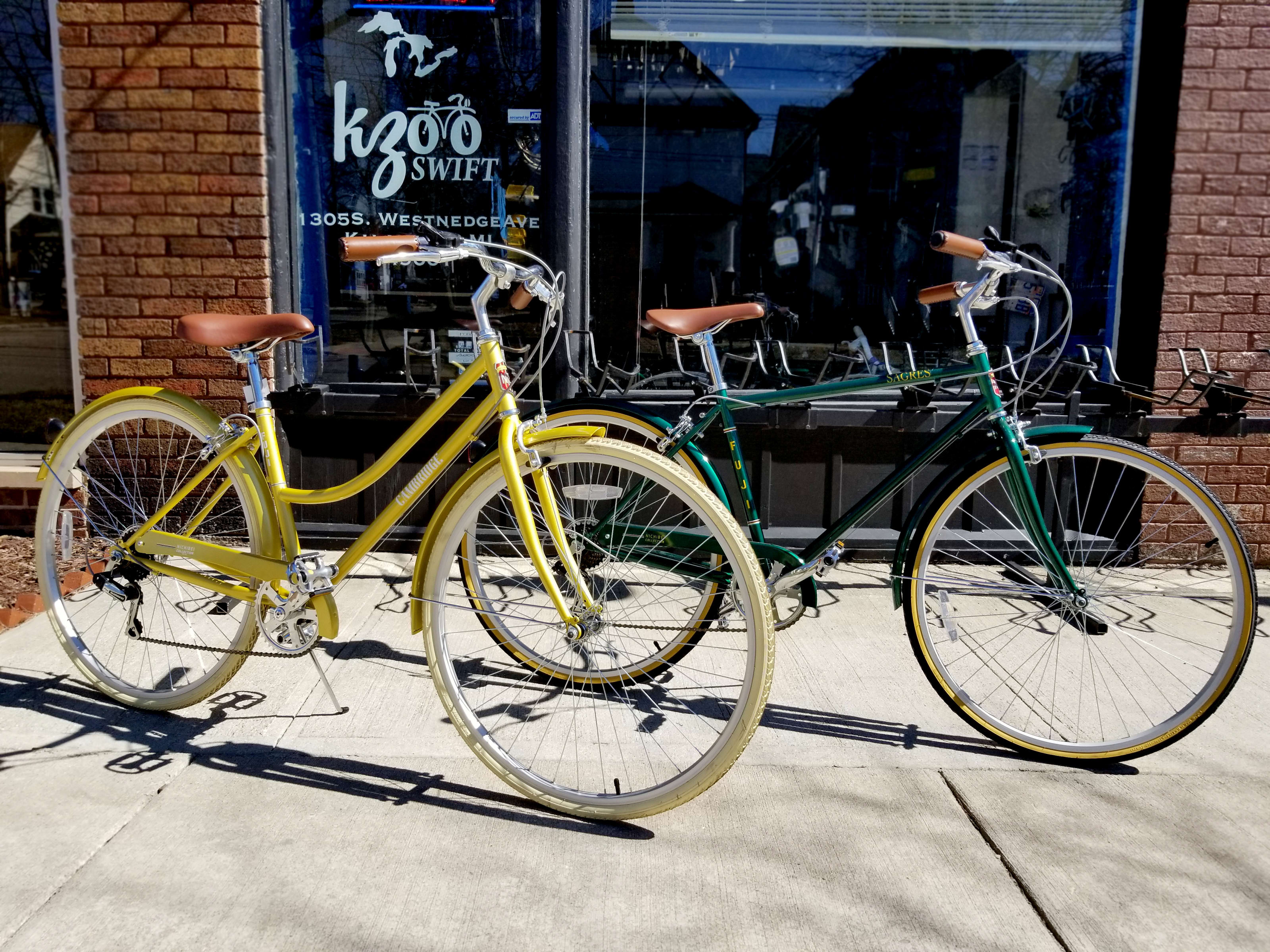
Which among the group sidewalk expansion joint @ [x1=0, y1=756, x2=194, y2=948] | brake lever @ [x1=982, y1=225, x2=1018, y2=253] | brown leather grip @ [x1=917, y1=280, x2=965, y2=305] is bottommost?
sidewalk expansion joint @ [x1=0, y1=756, x2=194, y2=948]

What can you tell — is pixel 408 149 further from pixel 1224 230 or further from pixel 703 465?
pixel 1224 230

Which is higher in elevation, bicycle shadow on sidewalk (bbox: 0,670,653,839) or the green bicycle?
the green bicycle

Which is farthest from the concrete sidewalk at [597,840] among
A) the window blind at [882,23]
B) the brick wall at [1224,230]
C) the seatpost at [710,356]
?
the window blind at [882,23]

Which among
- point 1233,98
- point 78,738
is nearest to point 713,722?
point 78,738

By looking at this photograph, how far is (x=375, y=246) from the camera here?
8.50 ft

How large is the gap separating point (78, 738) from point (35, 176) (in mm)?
3362

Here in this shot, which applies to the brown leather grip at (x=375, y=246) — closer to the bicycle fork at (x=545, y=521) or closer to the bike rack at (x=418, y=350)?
the bicycle fork at (x=545, y=521)

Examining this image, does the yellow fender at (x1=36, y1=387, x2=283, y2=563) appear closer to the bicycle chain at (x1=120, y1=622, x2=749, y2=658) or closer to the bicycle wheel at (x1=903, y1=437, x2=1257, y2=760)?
the bicycle chain at (x1=120, y1=622, x2=749, y2=658)

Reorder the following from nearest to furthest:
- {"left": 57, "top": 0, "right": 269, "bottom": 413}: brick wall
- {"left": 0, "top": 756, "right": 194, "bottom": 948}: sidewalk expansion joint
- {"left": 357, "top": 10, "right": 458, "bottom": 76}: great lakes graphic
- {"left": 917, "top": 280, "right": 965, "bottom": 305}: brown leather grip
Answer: {"left": 0, "top": 756, "right": 194, "bottom": 948}: sidewalk expansion joint, {"left": 917, "top": 280, "right": 965, "bottom": 305}: brown leather grip, {"left": 57, "top": 0, "right": 269, "bottom": 413}: brick wall, {"left": 357, "top": 10, "right": 458, "bottom": 76}: great lakes graphic

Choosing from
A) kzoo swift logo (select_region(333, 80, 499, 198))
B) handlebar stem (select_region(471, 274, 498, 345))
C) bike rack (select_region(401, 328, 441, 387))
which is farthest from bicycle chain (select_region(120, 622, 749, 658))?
kzoo swift logo (select_region(333, 80, 499, 198))

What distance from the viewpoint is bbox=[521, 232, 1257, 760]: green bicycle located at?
9.52 feet

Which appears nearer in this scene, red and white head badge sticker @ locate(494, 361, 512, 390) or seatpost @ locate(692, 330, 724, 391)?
red and white head badge sticker @ locate(494, 361, 512, 390)

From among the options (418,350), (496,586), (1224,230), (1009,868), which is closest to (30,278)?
(418,350)

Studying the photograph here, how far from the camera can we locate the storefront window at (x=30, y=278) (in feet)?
16.8
